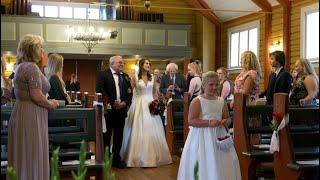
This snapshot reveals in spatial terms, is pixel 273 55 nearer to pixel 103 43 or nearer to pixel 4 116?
pixel 4 116

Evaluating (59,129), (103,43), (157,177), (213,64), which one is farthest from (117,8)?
(59,129)

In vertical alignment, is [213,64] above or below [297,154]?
above

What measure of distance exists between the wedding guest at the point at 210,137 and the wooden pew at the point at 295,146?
438 mm

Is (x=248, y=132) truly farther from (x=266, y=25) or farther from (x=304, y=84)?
(x=266, y=25)

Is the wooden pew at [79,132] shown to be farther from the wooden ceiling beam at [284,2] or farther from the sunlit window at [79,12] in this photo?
the sunlit window at [79,12]

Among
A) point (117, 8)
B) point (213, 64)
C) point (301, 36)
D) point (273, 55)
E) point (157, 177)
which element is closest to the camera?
point (273, 55)

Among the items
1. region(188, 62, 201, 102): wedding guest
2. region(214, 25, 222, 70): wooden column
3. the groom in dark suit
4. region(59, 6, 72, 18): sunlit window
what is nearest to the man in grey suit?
region(188, 62, 201, 102): wedding guest

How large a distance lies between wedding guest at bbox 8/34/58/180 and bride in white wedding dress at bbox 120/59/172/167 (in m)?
3.32

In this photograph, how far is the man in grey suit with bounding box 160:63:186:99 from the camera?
937cm

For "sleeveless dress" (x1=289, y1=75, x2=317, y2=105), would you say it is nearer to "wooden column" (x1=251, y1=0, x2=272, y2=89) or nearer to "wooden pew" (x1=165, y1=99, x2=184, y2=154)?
"wooden pew" (x1=165, y1=99, x2=184, y2=154)

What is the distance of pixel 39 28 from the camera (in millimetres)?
15383

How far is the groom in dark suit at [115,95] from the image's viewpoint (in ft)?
22.3

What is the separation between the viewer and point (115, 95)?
270 inches

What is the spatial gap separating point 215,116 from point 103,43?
39.2 feet
